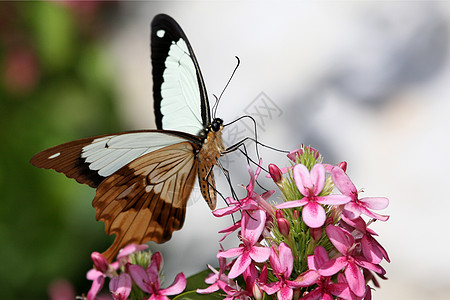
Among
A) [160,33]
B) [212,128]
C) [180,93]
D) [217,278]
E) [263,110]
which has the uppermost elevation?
[263,110]

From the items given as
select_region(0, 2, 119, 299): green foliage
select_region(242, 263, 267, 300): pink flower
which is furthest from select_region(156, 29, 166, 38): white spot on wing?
select_region(0, 2, 119, 299): green foliage

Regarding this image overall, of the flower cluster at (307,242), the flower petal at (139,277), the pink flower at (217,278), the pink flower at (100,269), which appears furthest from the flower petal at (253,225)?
the pink flower at (100,269)

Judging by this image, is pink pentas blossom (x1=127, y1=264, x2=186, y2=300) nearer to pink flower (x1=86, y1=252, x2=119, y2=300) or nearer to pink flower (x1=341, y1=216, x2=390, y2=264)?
pink flower (x1=86, y1=252, x2=119, y2=300)

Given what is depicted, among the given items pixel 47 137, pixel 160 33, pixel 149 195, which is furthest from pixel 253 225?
pixel 47 137

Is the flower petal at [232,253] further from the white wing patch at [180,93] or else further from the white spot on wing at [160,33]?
the white spot on wing at [160,33]

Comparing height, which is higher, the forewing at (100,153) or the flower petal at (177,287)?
the forewing at (100,153)

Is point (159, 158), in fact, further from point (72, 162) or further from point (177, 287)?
point (177, 287)
